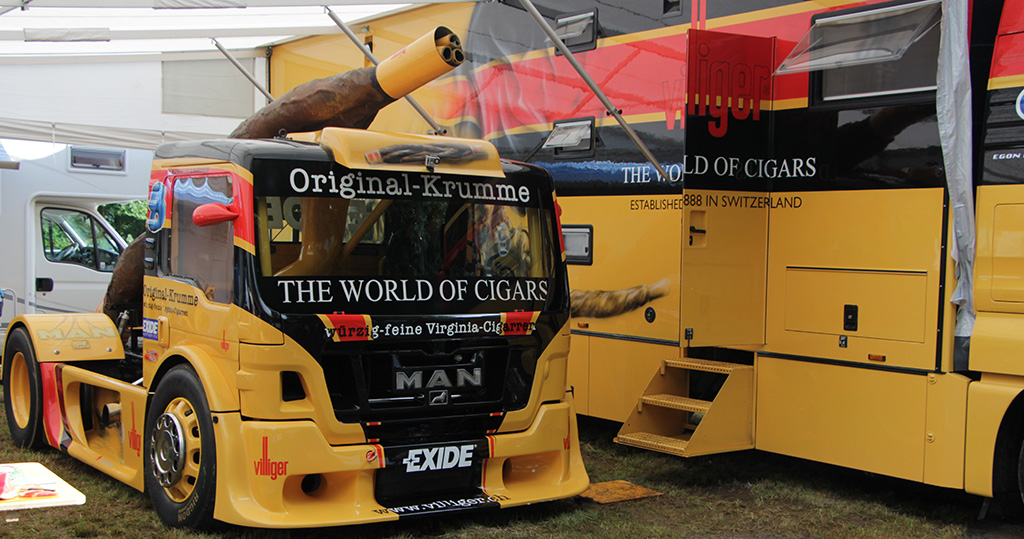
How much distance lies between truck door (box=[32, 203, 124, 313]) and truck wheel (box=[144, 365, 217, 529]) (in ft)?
18.5

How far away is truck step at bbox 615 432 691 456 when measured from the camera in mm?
6238

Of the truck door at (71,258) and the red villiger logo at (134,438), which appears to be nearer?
the red villiger logo at (134,438)

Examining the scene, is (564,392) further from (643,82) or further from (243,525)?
(643,82)

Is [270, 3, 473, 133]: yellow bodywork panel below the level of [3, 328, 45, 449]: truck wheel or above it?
above

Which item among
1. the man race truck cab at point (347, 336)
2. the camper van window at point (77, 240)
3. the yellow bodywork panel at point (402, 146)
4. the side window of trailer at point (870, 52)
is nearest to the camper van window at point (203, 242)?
the man race truck cab at point (347, 336)

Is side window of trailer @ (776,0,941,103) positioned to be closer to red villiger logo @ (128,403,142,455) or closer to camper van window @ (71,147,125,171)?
red villiger logo @ (128,403,142,455)

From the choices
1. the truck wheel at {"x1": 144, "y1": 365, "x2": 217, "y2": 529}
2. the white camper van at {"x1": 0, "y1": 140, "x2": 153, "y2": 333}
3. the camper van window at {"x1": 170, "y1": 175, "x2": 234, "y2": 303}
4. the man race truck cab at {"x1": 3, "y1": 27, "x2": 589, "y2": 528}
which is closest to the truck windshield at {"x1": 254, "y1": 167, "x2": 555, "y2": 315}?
the man race truck cab at {"x1": 3, "y1": 27, "x2": 589, "y2": 528}

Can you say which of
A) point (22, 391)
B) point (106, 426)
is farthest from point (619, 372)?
point (22, 391)

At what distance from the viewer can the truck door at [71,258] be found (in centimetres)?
1022

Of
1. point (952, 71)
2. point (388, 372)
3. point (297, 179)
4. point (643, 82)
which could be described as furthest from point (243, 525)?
point (952, 71)

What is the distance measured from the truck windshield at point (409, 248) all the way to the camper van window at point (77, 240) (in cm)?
641

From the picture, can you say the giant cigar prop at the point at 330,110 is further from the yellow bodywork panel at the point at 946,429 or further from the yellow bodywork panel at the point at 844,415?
the yellow bodywork panel at the point at 946,429

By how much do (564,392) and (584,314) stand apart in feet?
6.10

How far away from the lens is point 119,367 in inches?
271
